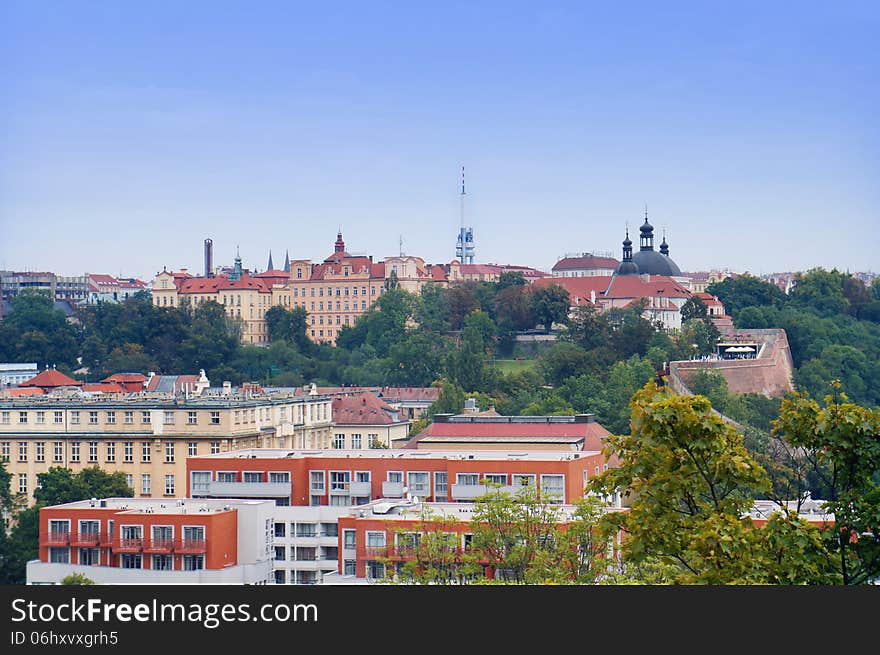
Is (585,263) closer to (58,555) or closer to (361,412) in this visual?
(361,412)

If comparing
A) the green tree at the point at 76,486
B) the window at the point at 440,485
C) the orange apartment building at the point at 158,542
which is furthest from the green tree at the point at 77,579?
the green tree at the point at 76,486

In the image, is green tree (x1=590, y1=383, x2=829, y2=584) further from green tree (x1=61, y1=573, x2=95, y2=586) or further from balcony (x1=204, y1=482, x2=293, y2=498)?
balcony (x1=204, y1=482, x2=293, y2=498)

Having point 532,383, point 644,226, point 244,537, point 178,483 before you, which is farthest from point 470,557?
point 644,226

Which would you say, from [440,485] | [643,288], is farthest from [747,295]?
[440,485]

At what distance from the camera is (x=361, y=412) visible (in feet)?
117

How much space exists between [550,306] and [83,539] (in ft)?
129

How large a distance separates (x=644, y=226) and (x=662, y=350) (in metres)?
23.8

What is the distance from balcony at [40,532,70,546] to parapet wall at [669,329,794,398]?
25295 millimetres

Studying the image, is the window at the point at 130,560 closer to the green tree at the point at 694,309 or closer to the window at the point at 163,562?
the window at the point at 163,562

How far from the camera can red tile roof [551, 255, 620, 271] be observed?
7975cm

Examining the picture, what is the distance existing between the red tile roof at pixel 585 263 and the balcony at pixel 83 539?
206 feet

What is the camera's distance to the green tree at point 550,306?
56.3 metres

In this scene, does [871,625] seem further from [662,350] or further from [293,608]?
[662,350]

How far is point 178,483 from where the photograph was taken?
26.5m
